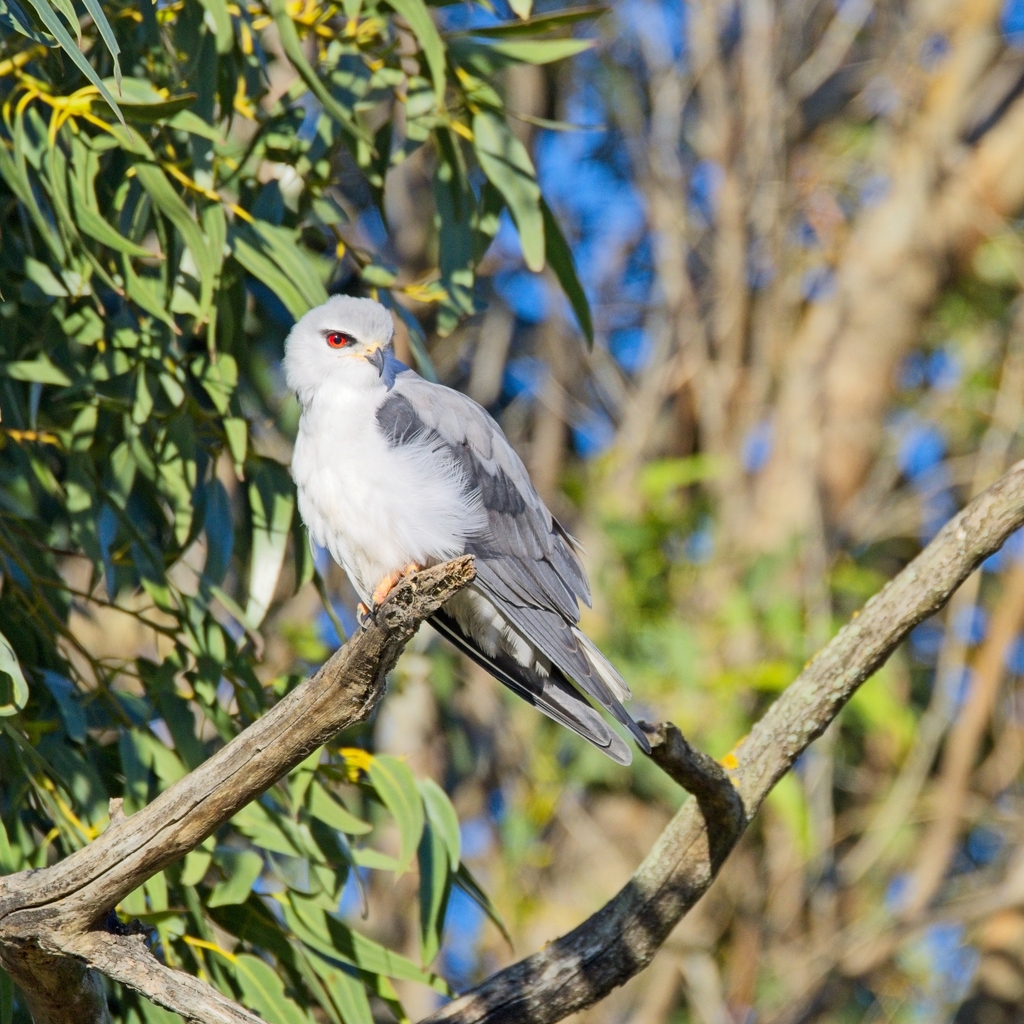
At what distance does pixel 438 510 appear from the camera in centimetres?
295

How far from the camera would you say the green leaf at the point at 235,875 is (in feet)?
9.50

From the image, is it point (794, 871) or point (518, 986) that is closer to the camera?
point (518, 986)

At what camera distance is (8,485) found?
337 centimetres

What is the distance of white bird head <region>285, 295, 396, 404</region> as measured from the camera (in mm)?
3105

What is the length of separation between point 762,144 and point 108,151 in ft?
11.7

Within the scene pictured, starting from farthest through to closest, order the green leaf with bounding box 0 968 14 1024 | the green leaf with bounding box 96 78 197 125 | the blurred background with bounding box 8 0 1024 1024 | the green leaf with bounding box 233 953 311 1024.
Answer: the blurred background with bounding box 8 0 1024 1024 < the green leaf with bounding box 233 953 311 1024 < the green leaf with bounding box 96 78 197 125 < the green leaf with bounding box 0 968 14 1024

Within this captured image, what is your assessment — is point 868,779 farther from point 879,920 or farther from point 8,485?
point 8,485

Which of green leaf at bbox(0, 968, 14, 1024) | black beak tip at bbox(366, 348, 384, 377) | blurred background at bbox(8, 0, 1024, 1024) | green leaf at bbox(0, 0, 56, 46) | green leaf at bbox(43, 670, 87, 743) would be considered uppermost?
green leaf at bbox(0, 0, 56, 46)

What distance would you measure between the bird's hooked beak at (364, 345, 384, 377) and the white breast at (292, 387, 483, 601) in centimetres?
12

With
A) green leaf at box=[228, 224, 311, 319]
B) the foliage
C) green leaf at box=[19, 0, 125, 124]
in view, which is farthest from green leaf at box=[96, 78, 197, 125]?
green leaf at box=[19, 0, 125, 124]

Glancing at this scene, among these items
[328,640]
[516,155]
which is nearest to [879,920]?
[328,640]

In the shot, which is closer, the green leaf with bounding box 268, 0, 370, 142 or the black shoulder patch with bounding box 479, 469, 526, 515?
the green leaf with bounding box 268, 0, 370, 142

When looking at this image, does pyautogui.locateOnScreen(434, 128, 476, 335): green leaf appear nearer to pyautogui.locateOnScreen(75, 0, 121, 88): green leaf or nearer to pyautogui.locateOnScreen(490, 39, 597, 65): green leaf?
pyautogui.locateOnScreen(490, 39, 597, 65): green leaf

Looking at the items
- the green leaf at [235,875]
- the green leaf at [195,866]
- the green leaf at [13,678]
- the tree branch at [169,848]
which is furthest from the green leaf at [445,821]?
the green leaf at [13,678]
